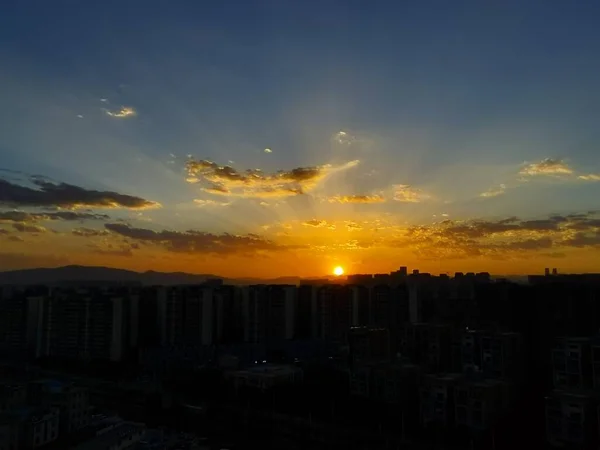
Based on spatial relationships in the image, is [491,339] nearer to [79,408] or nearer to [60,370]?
[79,408]

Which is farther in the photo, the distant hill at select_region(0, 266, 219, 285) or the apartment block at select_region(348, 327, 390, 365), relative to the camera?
the distant hill at select_region(0, 266, 219, 285)

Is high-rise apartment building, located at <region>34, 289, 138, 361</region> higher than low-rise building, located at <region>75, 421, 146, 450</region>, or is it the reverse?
high-rise apartment building, located at <region>34, 289, 138, 361</region>

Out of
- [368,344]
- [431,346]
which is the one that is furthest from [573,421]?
[368,344]

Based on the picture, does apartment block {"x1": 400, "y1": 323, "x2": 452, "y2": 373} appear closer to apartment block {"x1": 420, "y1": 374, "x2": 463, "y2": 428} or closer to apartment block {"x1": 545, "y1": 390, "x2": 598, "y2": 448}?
apartment block {"x1": 420, "y1": 374, "x2": 463, "y2": 428}

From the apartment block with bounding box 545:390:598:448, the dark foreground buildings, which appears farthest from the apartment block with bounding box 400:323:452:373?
the apartment block with bounding box 545:390:598:448

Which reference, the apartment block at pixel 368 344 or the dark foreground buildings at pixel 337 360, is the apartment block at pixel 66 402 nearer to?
the dark foreground buildings at pixel 337 360

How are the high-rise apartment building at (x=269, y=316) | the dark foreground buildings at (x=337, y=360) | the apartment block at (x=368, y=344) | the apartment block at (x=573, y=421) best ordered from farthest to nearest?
the high-rise apartment building at (x=269, y=316)
the apartment block at (x=368, y=344)
the dark foreground buildings at (x=337, y=360)
the apartment block at (x=573, y=421)

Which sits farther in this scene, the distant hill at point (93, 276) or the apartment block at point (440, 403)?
the distant hill at point (93, 276)

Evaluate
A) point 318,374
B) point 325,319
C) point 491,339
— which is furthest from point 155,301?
point 491,339

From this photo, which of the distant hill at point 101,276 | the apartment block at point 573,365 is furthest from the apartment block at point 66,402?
the distant hill at point 101,276
